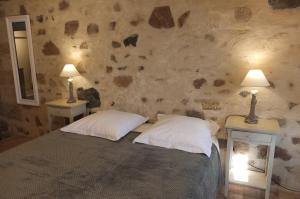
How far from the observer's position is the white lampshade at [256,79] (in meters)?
2.04

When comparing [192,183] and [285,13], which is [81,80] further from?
[285,13]

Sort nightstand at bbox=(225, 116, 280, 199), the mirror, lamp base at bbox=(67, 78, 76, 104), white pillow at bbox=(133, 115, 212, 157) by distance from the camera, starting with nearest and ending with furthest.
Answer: white pillow at bbox=(133, 115, 212, 157), nightstand at bbox=(225, 116, 280, 199), lamp base at bbox=(67, 78, 76, 104), the mirror

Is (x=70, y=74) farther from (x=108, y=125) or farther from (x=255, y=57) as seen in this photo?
(x=255, y=57)

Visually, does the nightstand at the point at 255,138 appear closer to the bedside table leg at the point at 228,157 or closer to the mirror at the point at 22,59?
the bedside table leg at the point at 228,157

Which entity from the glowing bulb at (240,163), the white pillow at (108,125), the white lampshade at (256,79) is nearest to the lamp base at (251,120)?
the white lampshade at (256,79)

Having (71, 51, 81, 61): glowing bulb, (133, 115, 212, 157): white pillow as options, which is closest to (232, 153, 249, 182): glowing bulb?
(133, 115, 212, 157): white pillow

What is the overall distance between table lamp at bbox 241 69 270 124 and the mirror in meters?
2.97

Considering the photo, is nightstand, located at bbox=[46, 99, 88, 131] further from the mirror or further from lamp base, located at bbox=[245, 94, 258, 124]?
lamp base, located at bbox=[245, 94, 258, 124]

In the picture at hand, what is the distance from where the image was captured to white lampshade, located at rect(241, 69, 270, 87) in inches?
80.2

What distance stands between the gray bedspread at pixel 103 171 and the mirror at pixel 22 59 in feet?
5.73

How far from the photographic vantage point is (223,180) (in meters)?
2.44

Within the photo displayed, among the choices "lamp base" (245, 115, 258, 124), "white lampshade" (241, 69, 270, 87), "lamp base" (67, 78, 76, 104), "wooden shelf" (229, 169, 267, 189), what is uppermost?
"white lampshade" (241, 69, 270, 87)

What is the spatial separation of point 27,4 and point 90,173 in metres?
2.80

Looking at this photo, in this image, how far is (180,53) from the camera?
2.52 m
